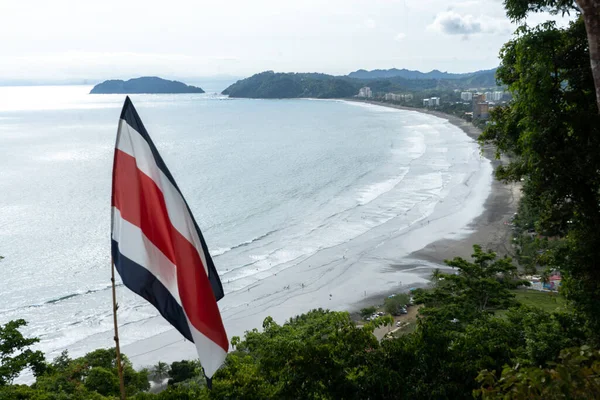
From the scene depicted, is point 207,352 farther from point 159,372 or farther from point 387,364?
point 159,372

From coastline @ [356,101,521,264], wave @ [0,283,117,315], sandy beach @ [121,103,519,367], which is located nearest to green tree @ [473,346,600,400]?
sandy beach @ [121,103,519,367]

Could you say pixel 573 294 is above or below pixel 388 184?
above

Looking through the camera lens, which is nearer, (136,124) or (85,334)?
(136,124)

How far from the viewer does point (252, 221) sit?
4500cm

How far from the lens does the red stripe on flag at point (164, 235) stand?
5523 millimetres

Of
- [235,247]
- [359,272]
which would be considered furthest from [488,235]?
[235,247]

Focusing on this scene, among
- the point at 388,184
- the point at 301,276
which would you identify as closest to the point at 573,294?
the point at 301,276

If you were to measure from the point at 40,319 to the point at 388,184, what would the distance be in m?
39.4

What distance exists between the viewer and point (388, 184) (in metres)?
57.7

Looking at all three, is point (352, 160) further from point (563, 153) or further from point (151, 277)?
point (151, 277)

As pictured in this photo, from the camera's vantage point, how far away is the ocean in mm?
28562

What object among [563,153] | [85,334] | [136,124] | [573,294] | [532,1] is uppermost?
[532,1]

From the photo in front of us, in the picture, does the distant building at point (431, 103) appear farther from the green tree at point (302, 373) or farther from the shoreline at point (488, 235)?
the green tree at point (302, 373)

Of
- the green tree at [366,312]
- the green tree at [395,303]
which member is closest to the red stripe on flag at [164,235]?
the green tree at [366,312]
